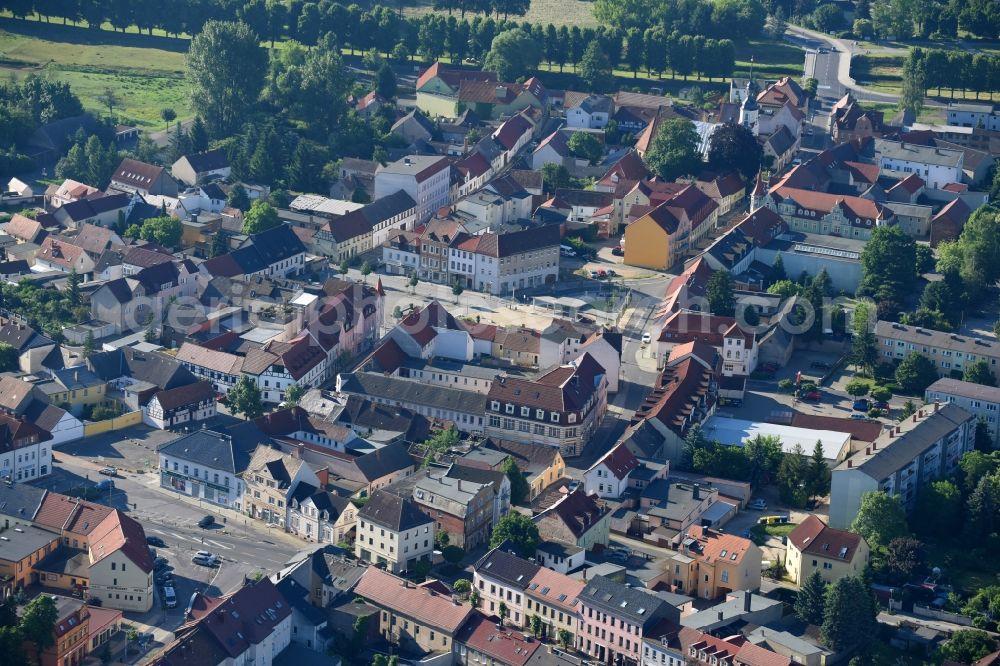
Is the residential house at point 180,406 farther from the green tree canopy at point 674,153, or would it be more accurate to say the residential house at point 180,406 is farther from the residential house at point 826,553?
the green tree canopy at point 674,153

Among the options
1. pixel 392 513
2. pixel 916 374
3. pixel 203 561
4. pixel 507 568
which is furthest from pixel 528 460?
pixel 916 374

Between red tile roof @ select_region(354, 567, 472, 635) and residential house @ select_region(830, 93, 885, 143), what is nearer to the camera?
red tile roof @ select_region(354, 567, 472, 635)

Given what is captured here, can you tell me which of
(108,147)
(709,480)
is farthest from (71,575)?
(108,147)

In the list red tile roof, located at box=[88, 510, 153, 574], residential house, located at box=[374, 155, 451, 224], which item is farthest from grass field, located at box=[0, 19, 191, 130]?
red tile roof, located at box=[88, 510, 153, 574]

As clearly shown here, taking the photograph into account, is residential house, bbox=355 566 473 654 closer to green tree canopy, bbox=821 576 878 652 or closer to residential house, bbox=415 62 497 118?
green tree canopy, bbox=821 576 878 652

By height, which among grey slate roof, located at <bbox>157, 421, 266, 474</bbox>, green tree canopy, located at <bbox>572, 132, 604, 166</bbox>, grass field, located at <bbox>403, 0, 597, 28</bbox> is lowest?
grey slate roof, located at <bbox>157, 421, 266, 474</bbox>

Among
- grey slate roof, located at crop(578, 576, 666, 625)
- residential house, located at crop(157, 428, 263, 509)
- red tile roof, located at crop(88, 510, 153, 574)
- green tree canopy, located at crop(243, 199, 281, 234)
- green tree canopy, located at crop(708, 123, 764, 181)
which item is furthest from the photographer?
green tree canopy, located at crop(708, 123, 764, 181)

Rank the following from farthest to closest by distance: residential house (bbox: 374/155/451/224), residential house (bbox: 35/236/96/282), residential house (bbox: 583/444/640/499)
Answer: residential house (bbox: 374/155/451/224), residential house (bbox: 35/236/96/282), residential house (bbox: 583/444/640/499)

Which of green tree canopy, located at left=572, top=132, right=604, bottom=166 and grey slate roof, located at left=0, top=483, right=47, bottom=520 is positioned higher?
green tree canopy, located at left=572, top=132, right=604, bottom=166
